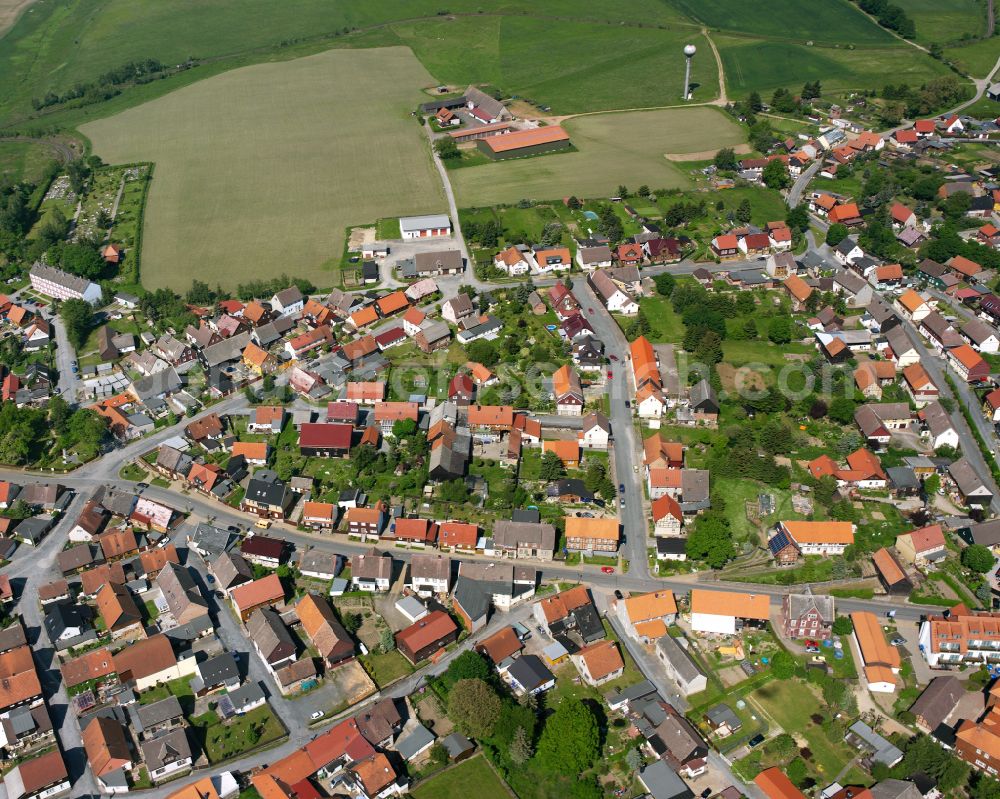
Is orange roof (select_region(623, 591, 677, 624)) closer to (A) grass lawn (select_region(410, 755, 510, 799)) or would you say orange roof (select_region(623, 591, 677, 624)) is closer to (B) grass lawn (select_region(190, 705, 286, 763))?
(A) grass lawn (select_region(410, 755, 510, 799))

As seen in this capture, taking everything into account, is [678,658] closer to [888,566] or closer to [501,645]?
[501,645]

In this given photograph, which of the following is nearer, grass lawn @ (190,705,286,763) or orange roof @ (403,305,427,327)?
grass lawn @ (190,705,286,763)

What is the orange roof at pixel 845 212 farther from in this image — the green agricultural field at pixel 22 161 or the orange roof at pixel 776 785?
the green agricultural field at pixel 22 161

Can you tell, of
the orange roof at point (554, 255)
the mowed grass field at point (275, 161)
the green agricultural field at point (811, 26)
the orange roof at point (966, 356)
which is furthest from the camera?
the green agricultural field at point (811, 26)

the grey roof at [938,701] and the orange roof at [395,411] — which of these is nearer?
the grey roof at [938,701]

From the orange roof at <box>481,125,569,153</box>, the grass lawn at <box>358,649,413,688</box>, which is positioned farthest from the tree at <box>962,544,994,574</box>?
the orange roof at <box>481,125,569,153</box>

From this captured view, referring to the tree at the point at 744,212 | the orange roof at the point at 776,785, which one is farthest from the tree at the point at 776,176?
the orange roof at the point at 776,785
